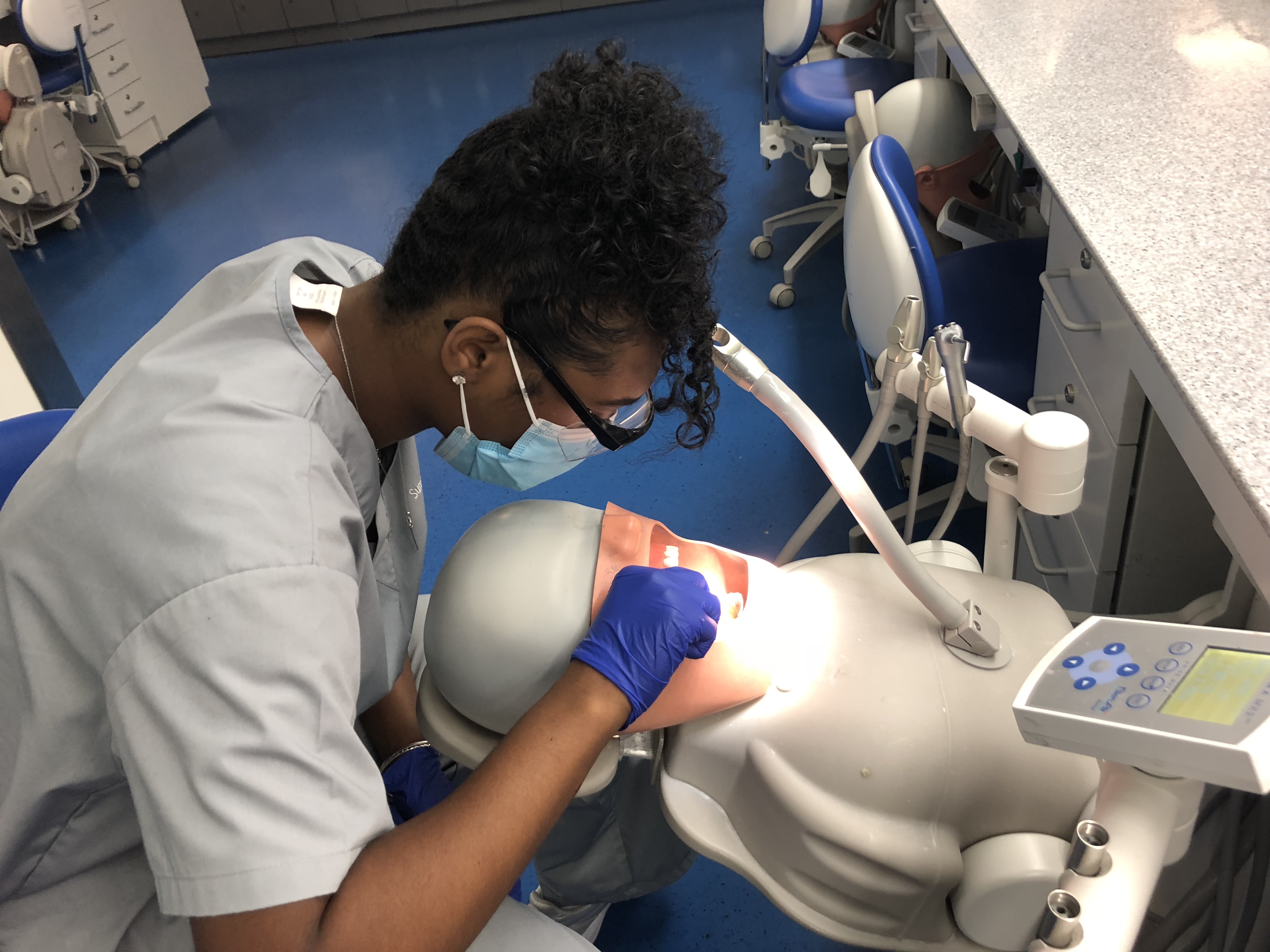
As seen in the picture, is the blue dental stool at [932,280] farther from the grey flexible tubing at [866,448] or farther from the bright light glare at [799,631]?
the bright light glare at [799,631]

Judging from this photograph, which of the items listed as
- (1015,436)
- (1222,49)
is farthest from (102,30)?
(1015,436)

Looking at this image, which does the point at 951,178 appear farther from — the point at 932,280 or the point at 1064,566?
the point at 1064,566

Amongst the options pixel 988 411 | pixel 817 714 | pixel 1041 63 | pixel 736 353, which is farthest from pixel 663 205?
pixel 1041 63

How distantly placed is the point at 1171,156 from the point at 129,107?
15.5ft

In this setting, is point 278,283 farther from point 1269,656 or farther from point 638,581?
point 1269,656

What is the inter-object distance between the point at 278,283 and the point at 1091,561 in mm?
1089

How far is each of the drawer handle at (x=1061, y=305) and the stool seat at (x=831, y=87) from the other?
133 centimetres

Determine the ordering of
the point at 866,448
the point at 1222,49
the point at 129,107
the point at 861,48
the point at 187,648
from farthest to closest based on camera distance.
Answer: the point at 129,107 < the point at 861,48 < the point at 1222,49 < the point at 866,448 < the point at 187,648

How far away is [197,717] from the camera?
2.14 feet

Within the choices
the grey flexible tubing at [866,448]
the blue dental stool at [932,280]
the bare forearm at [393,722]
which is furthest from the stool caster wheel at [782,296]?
the bare forearm at [393,722]

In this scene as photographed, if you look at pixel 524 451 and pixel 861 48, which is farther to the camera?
pixel 861 48

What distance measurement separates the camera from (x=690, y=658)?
33.8 inches

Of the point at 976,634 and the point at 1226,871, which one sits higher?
the point at 976,634

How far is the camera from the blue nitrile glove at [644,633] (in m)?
0.79
